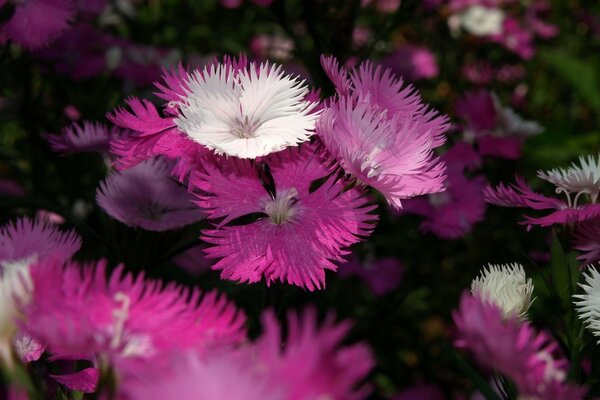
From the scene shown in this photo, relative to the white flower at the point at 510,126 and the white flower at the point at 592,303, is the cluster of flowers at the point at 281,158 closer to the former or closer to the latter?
the white flower at the point at 592,303

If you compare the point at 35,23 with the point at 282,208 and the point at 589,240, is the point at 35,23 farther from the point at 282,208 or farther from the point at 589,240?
the point at 589,240

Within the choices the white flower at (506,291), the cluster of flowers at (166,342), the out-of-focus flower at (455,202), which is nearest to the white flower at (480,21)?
the out-of-focus flower at (455,202)

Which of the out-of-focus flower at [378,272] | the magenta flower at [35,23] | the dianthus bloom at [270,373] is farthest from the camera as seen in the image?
the out-of-focus flower at [378,272]

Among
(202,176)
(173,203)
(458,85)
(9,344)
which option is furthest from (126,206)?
(458,85)

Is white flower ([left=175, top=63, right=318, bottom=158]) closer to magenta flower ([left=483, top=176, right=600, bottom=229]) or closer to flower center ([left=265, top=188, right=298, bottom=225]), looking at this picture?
flower center ([left=265, top=188, right=298, bottom=225])

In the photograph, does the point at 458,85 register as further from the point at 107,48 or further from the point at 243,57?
the point at 243,57

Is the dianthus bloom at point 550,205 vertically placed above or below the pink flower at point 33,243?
above
